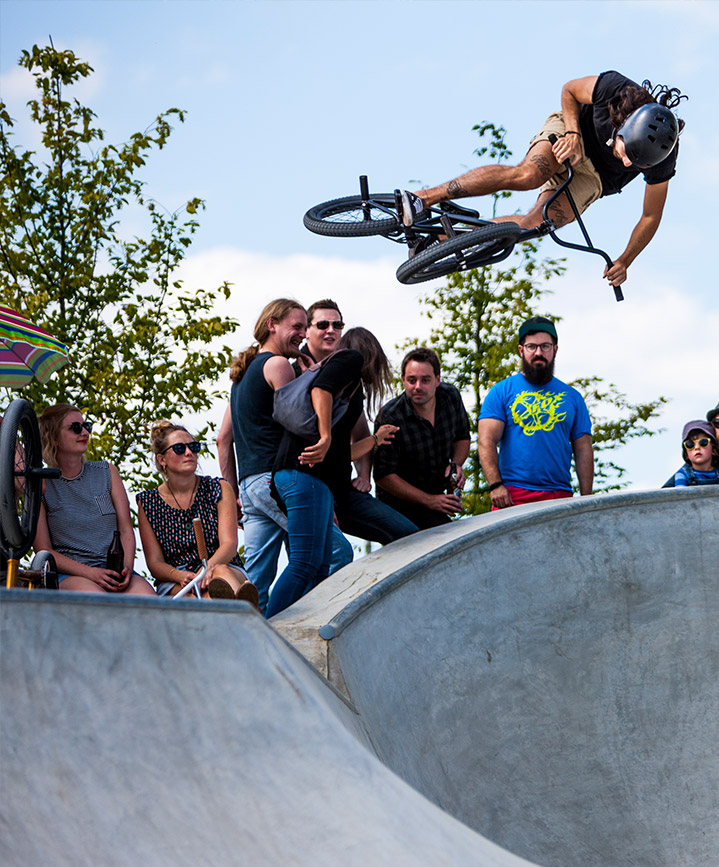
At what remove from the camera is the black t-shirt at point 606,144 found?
19.2 feet

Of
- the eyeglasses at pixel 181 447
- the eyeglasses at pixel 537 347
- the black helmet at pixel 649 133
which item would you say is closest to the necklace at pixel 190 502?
the eyeglasses at pixel 181 447

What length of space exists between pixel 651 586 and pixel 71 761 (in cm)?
364

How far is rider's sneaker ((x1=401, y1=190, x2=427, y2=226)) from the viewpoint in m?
6.08

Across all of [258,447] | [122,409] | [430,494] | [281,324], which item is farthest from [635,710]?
[122,409]

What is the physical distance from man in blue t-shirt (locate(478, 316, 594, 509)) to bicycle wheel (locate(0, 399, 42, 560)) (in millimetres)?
2799

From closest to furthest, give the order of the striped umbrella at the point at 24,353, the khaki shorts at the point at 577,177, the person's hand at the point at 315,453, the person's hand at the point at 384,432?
the person's hand at the point at 315,453
the person's hand at the point at 384,432
the khaki shorts at the point at 577,177
the striped umbrella at the point at 24,353

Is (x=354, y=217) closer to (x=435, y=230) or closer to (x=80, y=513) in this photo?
(x=435, y=230)

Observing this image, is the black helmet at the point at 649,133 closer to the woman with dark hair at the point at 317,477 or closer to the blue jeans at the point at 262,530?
the woman with dark hair at the point at 317,477

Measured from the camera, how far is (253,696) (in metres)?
2.61

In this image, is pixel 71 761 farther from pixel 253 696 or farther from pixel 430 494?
pixel 430 494

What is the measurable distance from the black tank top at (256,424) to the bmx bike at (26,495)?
1020 mm

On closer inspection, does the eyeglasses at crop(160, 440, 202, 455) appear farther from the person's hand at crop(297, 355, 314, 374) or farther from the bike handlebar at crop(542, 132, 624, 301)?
the bike handlebar at crop(542, 132, 624, 301)

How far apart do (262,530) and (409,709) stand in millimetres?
1320

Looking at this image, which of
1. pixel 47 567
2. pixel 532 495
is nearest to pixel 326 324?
pixel 532 495
